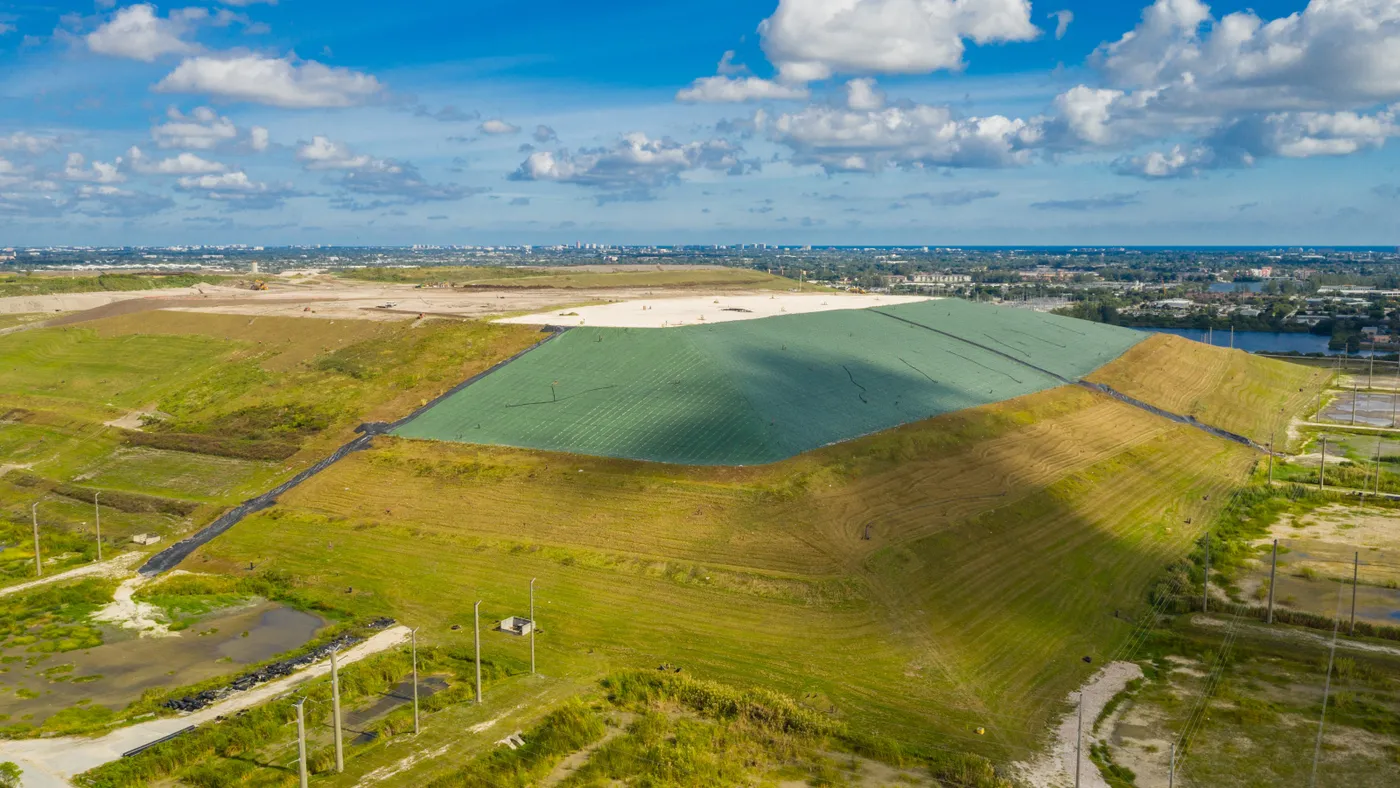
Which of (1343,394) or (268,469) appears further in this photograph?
(1343,394)

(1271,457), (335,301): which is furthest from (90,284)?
(1271,457)

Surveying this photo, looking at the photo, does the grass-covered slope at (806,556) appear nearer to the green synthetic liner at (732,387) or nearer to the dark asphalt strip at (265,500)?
the dark asphalt strip at (265,500)

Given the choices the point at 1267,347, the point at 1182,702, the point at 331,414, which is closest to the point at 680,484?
the point at 1182,702

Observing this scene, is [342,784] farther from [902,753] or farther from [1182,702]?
[1182,702]

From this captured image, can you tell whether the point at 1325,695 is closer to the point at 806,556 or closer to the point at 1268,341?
the point at 806,556

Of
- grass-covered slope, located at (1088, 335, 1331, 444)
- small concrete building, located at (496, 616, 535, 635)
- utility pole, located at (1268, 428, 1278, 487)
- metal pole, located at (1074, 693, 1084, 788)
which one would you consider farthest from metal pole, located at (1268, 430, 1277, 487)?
small concrete building, located at (496, 616, 535, 635)

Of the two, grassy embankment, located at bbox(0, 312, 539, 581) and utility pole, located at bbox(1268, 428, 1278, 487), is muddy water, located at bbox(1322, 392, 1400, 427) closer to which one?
utility pole, located at bbox(1268, 428, 1278, 487)

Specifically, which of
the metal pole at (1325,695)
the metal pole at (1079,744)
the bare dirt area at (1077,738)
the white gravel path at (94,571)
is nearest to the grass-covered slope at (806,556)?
the bare dirt area at (1077,738)
